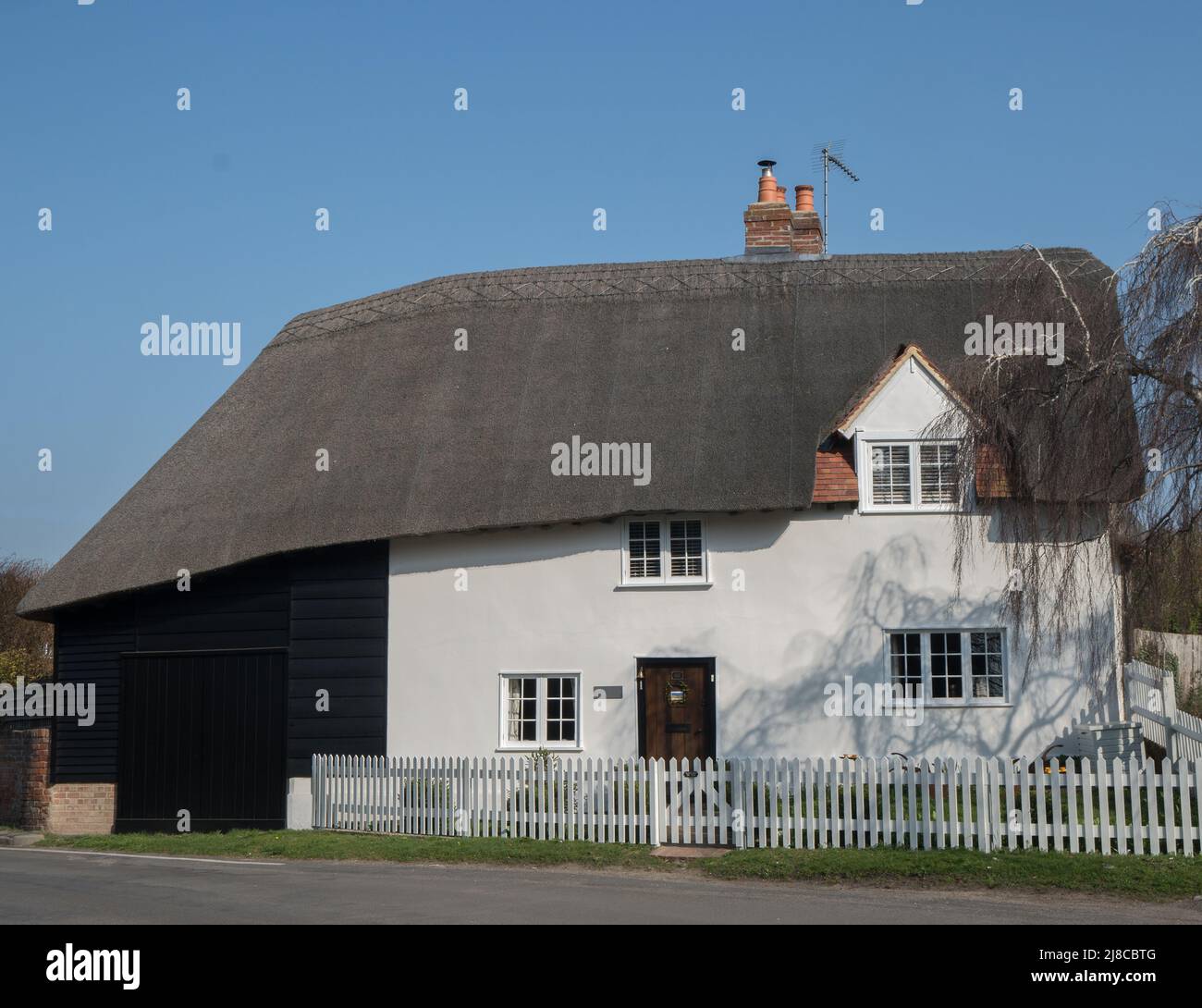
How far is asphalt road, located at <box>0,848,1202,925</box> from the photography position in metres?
11.8

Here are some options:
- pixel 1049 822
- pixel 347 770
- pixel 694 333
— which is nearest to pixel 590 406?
pixel 694 333

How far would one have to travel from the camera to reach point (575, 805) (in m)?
18.0

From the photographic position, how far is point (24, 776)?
23.5m

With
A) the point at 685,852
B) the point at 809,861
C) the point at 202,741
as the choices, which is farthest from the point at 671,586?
the point at 202,741

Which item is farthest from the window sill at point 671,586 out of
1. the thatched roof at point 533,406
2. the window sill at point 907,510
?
the window sill at point 907,510

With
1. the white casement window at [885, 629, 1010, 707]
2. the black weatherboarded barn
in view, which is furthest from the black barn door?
the white casement window at [885, 629, 1010, 707]

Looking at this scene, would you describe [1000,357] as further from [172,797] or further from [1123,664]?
[172,797]

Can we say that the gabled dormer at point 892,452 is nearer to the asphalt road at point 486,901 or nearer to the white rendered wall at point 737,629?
the white rendered wall at point 737,629

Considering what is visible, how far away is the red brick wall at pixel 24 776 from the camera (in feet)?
76.3

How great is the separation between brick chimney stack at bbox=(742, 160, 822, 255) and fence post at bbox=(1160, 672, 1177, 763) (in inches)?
409

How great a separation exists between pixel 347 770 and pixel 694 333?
9.63 metres

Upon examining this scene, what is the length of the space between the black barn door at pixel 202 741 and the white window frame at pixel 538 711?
12.2 ft

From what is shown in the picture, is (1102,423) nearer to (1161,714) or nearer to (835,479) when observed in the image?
(835,479)

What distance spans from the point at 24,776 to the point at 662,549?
40.2 feet
